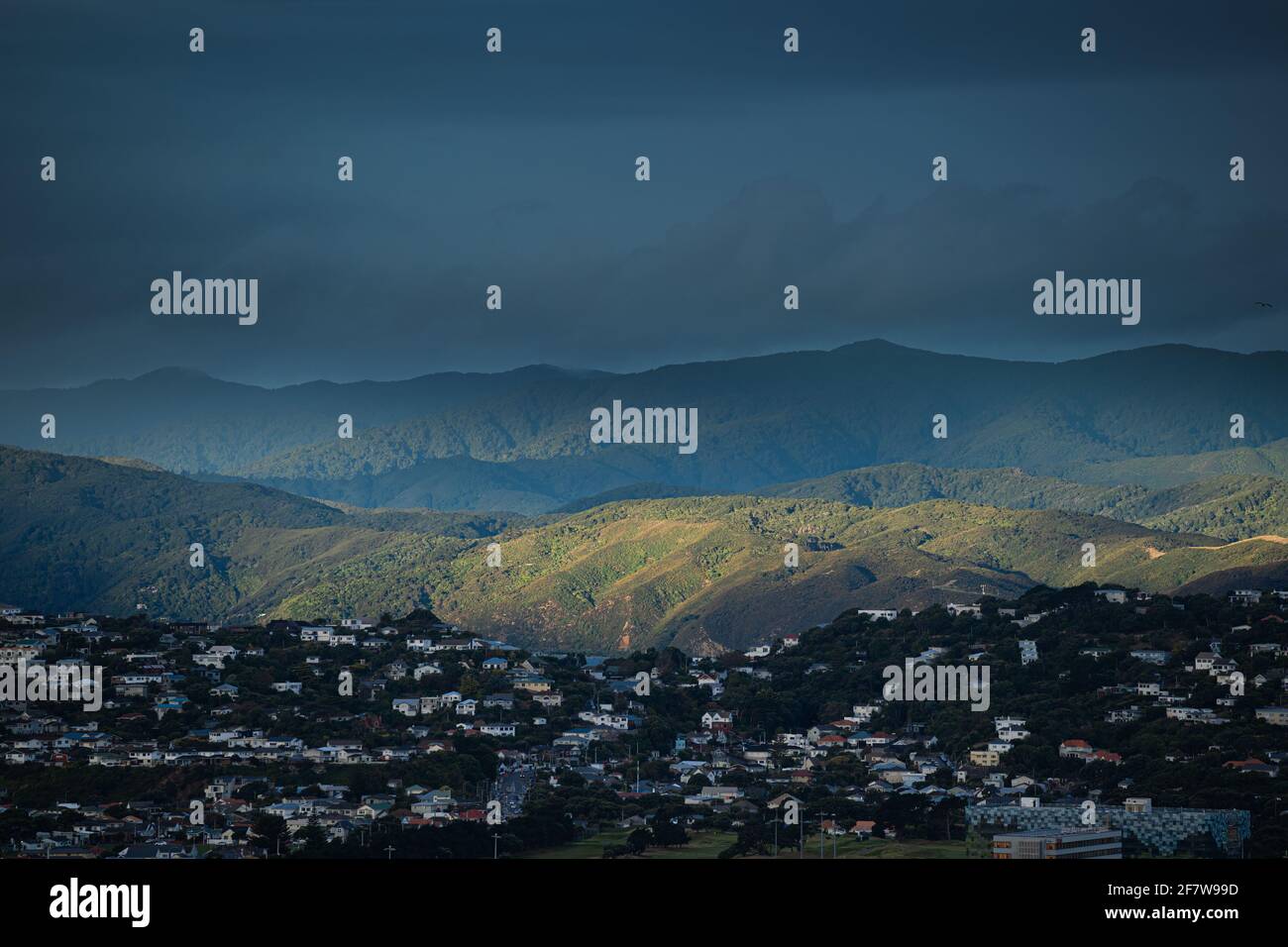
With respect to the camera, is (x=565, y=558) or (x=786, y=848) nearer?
(x=786, y=848)

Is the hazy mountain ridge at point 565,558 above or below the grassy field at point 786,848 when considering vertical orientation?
above

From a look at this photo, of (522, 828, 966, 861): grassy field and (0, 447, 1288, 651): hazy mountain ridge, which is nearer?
(522, 828, 966, 861): grassy field

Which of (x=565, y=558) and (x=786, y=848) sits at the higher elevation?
(x=565, y=558)

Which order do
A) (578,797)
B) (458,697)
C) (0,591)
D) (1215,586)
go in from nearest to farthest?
1. (578,797)
2. (458,697)
3. (1215,586)
4. (0,591)

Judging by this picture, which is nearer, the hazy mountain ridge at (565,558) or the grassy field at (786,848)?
the grassy field at (786,848)

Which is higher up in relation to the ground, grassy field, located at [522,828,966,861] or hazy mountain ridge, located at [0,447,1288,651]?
hazy mountain ridge, located at [0,447,1288,651]

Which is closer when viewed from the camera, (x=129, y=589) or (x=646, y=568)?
(x=646, y=568)
